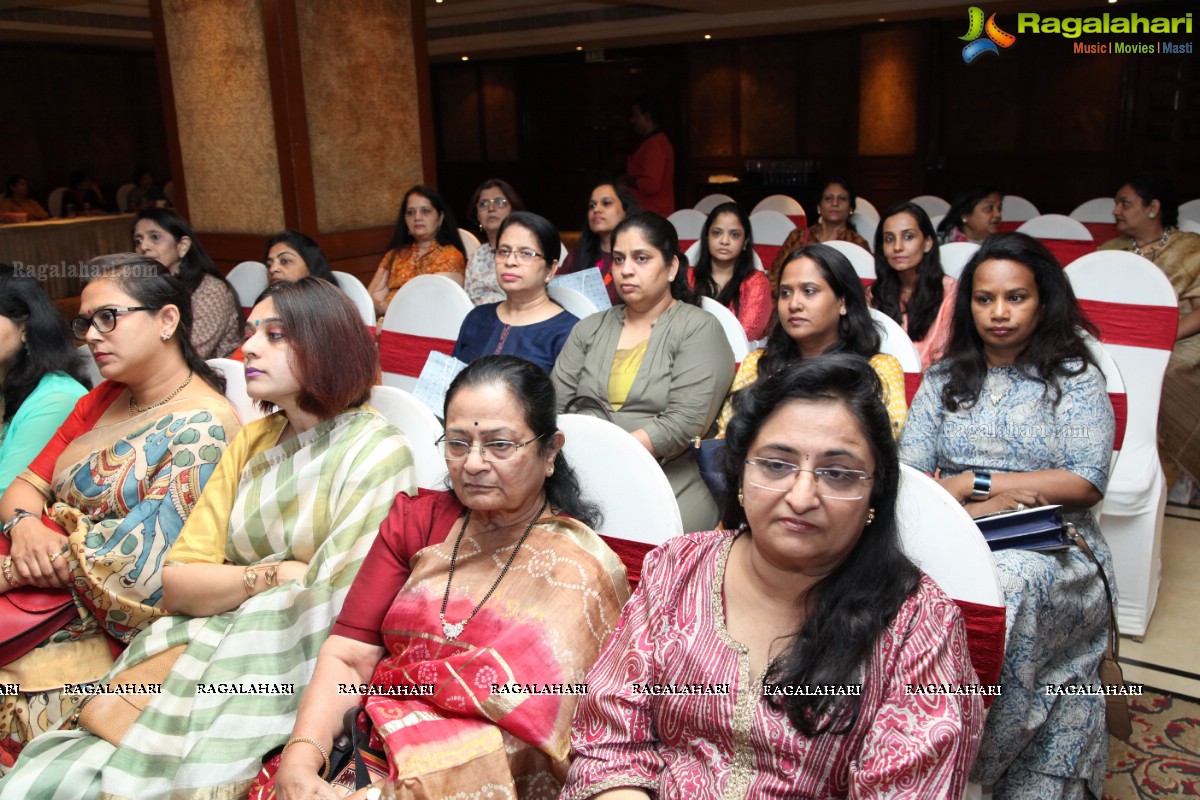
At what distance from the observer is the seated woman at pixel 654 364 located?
7.95 feet

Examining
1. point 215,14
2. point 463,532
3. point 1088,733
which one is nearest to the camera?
point 463,532

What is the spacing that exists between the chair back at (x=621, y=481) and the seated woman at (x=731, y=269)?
222cm

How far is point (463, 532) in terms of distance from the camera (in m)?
1.61

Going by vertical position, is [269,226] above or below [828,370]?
above

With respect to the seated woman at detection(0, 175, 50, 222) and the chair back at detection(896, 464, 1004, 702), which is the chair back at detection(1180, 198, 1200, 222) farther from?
the seated woman at detection(0, 175, 50, 222)

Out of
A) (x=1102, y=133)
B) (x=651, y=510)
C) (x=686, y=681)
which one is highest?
(x=1102, y=133)

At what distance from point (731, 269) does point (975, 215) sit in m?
1.66

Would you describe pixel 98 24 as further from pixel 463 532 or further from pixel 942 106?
pixel 463 532

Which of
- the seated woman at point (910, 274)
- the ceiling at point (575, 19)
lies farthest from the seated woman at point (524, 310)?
the ceiling at point (575, 19)

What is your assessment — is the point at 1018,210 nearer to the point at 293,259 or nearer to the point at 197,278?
the point at 293,259

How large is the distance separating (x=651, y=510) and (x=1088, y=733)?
0.98 metres

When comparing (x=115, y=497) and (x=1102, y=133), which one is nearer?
(x=115, y=497)

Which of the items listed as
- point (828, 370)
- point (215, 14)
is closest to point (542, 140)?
point (215, 14)

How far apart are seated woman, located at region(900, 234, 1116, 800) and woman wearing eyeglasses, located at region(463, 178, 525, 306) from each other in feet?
8.37
